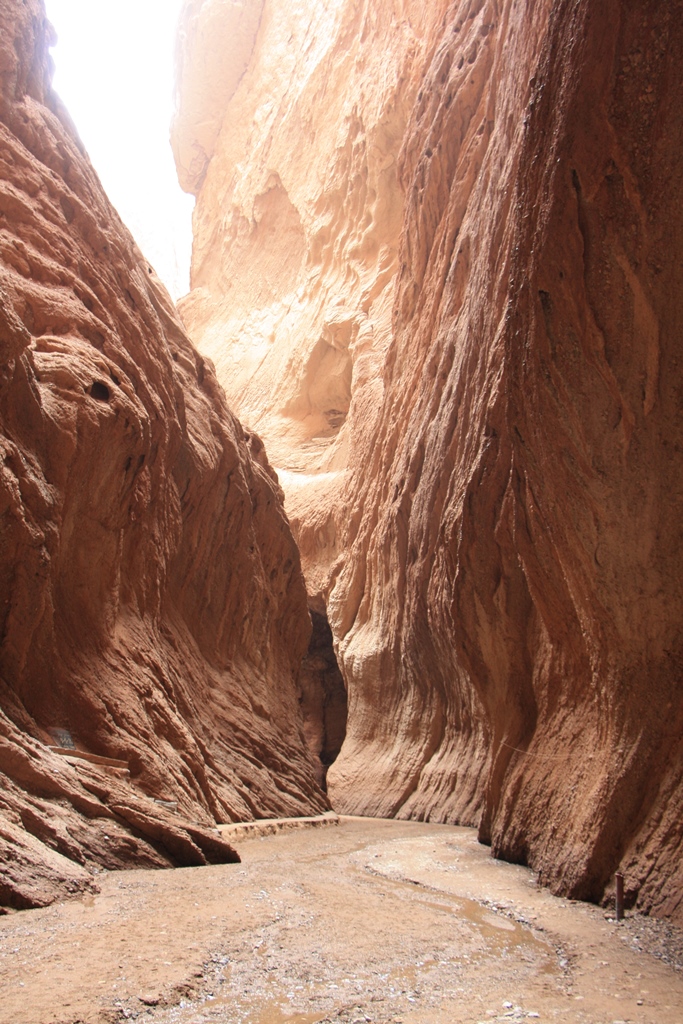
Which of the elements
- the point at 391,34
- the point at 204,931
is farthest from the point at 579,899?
the point at 391,34

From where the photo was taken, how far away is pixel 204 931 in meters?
3.65

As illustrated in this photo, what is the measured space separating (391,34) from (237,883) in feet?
69.6

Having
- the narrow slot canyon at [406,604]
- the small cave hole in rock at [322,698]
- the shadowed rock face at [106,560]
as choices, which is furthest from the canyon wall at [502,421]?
the shadowed rock face at [106,560]

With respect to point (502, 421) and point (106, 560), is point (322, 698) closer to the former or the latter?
point (106, 560)

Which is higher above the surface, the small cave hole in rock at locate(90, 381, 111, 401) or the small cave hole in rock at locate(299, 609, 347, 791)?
the small cave hole in rock at locate(90, 381, 111, 401)

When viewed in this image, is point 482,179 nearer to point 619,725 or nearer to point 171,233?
point 619,725

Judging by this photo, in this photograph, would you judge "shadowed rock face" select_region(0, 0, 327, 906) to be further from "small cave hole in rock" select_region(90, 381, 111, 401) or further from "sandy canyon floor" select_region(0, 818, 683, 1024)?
"sandy canyon floor" select_region(0, 818, 683, 1024)

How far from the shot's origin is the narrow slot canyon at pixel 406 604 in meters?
3.59

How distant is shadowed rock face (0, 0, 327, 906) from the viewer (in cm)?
581

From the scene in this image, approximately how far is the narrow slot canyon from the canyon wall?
0.03 metres

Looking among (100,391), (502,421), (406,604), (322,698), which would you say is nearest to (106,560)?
(100,391)

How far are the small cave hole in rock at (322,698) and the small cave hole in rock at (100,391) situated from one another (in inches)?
454

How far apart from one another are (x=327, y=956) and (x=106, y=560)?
17.0 feet

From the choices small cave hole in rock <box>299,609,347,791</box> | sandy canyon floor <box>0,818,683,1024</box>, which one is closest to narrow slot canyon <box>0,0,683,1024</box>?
sandy canyon floor <box>0,818,683,1024</box>
